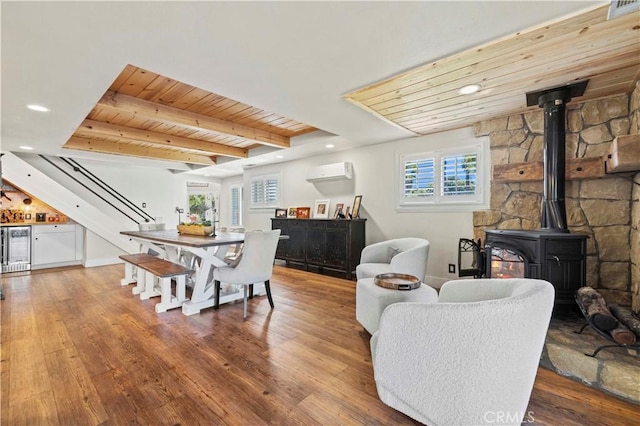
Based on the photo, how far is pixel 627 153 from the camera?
2.16 meters

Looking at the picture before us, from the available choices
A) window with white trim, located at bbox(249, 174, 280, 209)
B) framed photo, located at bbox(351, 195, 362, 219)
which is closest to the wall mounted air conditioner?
framed photo, located at bbox(351, 195, 362, 219)

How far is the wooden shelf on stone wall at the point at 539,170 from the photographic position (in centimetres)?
→ 271

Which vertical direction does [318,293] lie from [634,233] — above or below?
below

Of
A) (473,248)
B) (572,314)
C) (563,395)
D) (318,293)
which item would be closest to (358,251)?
(318,293)

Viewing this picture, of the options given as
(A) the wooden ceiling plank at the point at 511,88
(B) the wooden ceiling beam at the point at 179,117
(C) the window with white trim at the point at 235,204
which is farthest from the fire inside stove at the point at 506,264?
(C) the window with white trim at the point at 235,204

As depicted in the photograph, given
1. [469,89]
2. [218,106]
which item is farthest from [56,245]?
[469,89]

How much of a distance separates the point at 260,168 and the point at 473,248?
491 cm

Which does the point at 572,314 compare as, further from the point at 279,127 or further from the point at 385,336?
the point at 279,127

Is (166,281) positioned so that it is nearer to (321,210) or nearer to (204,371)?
(204,371)

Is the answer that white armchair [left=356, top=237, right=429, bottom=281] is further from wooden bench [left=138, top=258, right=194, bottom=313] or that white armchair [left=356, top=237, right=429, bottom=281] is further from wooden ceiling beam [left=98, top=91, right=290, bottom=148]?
wooden ceiling beam [left=98, top=91, right=290, bottom=148]

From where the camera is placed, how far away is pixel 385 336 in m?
1.27

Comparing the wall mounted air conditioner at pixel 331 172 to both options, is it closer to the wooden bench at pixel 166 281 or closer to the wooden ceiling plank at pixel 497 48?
the wooden ceiling plank at pixel 497 48

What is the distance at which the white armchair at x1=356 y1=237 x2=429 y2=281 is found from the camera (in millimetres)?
2930

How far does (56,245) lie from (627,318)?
27.5 feet
